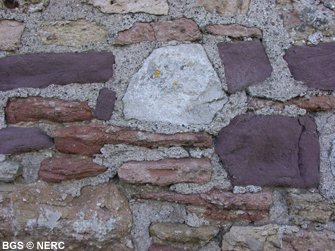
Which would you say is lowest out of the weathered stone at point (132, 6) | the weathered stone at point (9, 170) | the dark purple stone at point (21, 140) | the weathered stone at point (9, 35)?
the weathered stone at point (9, 170)

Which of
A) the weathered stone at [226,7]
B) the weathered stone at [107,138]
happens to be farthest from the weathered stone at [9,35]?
the weathered stone at [226,7]

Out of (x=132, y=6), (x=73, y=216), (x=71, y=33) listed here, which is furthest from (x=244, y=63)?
(x=73, y=216)

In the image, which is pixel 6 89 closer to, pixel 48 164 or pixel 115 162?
pixel 48 164

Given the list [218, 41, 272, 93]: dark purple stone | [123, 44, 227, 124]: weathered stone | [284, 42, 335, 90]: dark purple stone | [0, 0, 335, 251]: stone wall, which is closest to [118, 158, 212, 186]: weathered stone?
[0, 0, 335, 251]: stone wall

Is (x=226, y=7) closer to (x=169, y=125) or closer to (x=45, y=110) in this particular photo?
(x=169, y=125)

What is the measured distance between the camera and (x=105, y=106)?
2.70 ft

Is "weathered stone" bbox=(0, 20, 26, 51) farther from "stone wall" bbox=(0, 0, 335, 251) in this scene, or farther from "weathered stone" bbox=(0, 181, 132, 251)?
"weathered stone" bbox=(0, 181, 132, 251)

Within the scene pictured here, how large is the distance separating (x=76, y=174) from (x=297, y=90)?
736 mm

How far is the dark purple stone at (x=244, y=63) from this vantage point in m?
0.80

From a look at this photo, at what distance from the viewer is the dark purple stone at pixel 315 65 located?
80cm

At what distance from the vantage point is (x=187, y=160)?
0.81m

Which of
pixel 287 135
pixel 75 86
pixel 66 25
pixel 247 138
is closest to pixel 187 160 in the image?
pixel 247 138

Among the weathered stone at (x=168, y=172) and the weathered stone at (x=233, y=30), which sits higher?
the weathered stone at (x=233, y=30)

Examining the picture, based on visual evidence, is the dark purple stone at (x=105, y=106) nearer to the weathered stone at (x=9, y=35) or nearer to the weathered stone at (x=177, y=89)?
the weathered stone at (x=177, y=89)
